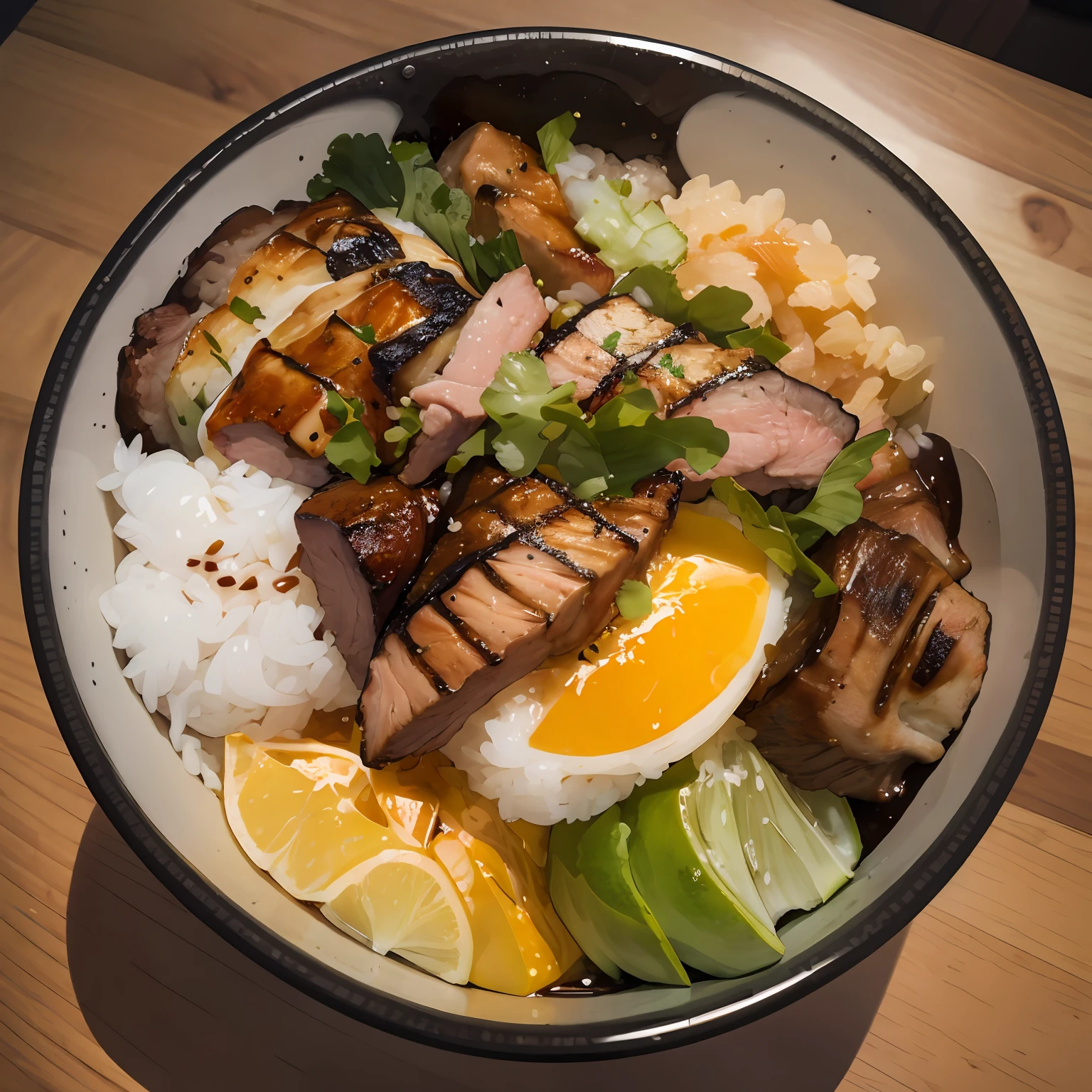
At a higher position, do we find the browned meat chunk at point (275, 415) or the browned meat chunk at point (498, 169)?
the browned meat chunk at point (498, 169)

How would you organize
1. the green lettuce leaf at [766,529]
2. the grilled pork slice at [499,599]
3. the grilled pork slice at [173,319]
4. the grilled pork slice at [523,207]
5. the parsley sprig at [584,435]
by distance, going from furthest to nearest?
the grilled pork slice at [523,207] < the grilled pork slice at [173,319] < the green lettuce leaf at [766,529] < the parsley sprig at [584,435] < the grilled pork slice at [499,599]

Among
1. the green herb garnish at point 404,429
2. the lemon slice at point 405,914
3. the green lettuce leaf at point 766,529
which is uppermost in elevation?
the green lettuce leaf at point 766,529

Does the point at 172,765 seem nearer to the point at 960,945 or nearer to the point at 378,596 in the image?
the point at 378,596

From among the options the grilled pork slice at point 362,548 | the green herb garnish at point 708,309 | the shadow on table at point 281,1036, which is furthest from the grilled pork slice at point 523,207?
the shadow on table at point 281,1036

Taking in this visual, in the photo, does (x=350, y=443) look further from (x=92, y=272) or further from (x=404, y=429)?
(x=92, y=272)

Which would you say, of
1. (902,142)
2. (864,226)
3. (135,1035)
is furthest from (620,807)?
(902,142)

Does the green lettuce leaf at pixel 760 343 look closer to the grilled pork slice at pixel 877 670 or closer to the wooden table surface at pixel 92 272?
the grilled pork slice at pixel 877 670
